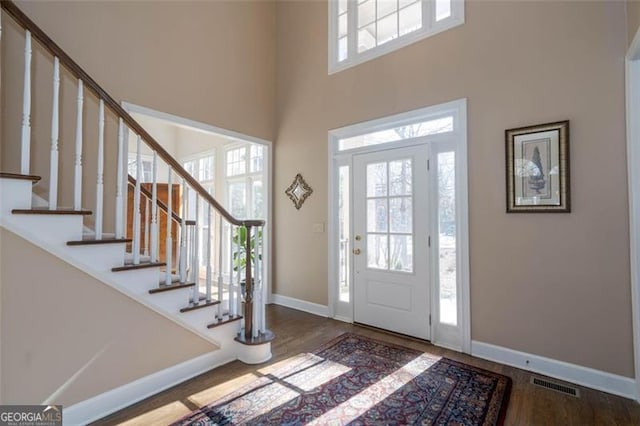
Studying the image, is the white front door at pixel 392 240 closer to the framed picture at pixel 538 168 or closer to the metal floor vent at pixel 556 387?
the framed picture at pixel 538 168

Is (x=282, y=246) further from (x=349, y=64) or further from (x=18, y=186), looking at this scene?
(x=18, y=186)

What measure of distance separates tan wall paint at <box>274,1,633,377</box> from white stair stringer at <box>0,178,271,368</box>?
2244 mm

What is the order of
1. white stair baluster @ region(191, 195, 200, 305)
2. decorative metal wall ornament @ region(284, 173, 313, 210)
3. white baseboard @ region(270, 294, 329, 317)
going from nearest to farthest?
1. white stair baluster @ region(191, 195, 200, 305)
2. white baseboard @ region(270, 294, 329, 317)
3. decorative metal wall ornament @ region(284, 173, 313, 210)

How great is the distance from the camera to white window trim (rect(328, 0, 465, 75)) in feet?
9.85

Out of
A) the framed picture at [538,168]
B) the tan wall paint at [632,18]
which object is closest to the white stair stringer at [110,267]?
the framed picture at [538,168]

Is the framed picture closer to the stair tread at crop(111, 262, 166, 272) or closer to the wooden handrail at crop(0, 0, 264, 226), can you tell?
the wooden handrail at crop(0, 0, 264, 226)

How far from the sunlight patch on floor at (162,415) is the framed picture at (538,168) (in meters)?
2.98

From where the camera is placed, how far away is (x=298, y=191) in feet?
14.1

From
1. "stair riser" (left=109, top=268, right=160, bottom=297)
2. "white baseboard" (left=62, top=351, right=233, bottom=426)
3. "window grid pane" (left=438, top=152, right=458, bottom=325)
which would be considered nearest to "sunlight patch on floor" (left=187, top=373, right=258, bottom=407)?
"white baseboard" (left=62, top=351, right=233, bottom=426)

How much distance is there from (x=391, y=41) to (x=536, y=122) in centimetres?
178

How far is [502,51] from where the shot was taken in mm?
2730

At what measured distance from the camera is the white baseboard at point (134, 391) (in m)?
1.90

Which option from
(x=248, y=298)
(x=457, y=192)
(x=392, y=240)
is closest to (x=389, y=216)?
(x=392, y=240)

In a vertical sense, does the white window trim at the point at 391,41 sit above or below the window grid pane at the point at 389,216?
above
